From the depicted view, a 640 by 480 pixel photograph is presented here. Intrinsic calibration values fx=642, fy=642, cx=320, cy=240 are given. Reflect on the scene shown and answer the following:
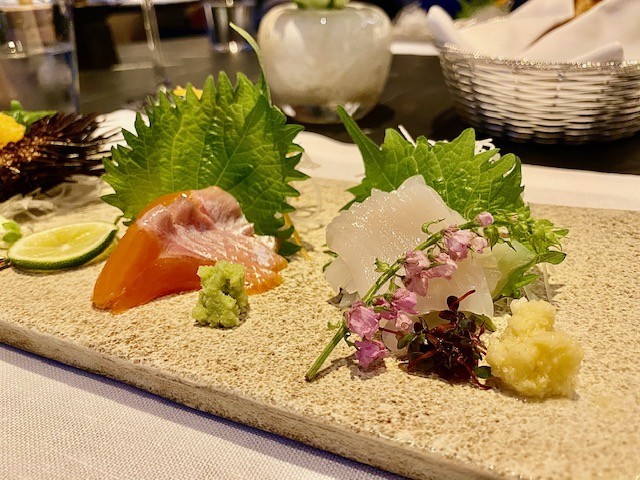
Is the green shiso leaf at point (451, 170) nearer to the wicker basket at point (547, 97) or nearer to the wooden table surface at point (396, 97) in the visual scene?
the wicker basket at point (547, 97)

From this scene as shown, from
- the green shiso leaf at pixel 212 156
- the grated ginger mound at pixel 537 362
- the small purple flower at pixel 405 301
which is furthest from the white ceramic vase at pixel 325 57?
the grated ginger mound at pixel 537 362

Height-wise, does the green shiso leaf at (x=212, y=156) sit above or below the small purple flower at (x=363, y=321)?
above

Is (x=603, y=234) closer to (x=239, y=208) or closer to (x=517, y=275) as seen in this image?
(x=517, y=275)

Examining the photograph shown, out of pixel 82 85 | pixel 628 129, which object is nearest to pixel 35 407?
pixel 628 129

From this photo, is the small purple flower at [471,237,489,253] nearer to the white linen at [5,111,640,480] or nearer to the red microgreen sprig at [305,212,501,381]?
the red microgreen sprig at [305,212,501,381]

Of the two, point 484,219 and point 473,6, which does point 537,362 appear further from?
point 473,6

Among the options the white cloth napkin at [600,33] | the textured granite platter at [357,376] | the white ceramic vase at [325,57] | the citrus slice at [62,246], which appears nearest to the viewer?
the textured granite platter at [357,376]

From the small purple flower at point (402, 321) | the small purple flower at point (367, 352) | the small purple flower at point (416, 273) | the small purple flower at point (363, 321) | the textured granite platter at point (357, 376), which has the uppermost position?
the small purple flower at point (416, 273)
